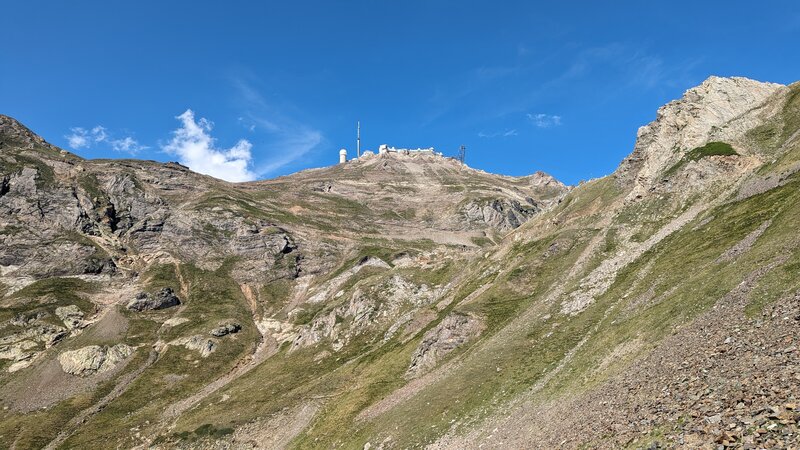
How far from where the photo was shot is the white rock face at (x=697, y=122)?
99688 mm

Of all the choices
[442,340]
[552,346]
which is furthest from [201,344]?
[552,346]

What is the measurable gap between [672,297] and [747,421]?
1244 inches

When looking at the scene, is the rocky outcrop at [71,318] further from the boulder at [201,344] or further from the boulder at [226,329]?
the boulder at [226,329]

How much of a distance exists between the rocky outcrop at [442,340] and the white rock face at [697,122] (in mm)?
47495

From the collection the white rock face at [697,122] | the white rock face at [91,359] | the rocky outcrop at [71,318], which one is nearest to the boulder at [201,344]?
the white rock face at [91,359]

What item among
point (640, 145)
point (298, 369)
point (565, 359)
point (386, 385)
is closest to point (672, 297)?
point (565, 359)

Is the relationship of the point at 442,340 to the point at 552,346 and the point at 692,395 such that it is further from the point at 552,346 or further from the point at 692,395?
the point at 692,395

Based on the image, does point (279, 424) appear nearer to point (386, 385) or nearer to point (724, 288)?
point (386, 385)

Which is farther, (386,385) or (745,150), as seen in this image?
(745,150)

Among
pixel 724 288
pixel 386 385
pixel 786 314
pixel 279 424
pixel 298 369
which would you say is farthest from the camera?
pixel 298 369

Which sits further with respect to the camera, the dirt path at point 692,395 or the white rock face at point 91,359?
the white rock face at point 91,359

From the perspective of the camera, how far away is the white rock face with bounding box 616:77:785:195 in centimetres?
9969

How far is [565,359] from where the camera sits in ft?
174

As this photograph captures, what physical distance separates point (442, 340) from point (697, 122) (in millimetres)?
77506
